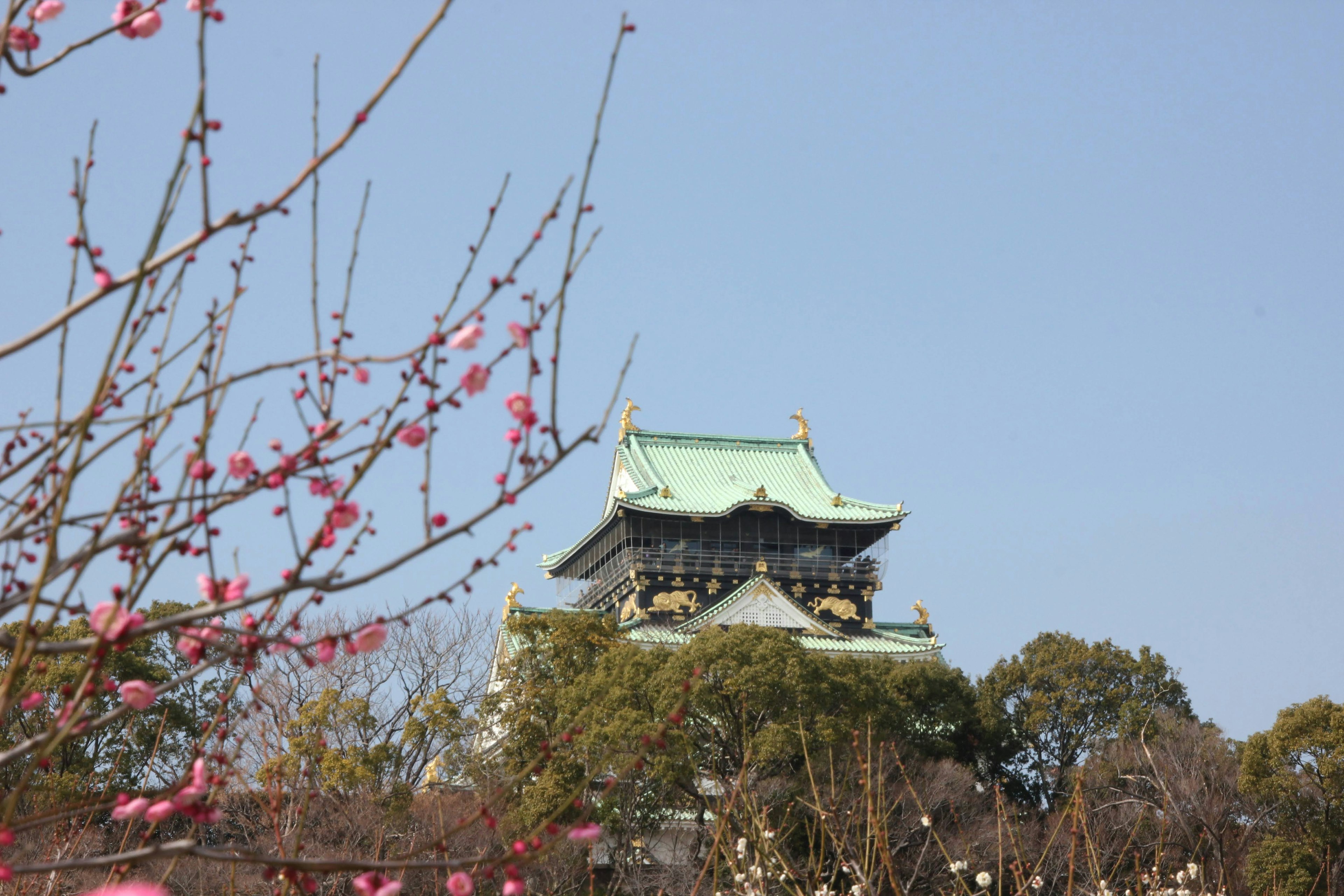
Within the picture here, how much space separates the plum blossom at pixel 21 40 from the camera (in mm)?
3266

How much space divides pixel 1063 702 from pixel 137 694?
2571 cm

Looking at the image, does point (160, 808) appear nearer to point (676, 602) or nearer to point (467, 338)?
point (467, 338)

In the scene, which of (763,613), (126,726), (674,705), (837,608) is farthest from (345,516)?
(837,608)

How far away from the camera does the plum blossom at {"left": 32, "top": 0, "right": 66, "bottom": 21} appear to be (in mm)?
3365

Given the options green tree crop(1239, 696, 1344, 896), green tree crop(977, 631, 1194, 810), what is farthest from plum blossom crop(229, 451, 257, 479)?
green tree crop(977, 631, 1194, 810)

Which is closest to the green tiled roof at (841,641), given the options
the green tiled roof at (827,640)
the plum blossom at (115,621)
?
the green tiled roof at (827,640)

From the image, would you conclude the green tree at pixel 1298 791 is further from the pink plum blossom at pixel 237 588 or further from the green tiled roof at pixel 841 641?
the pink plum blossom at pixel 237 588

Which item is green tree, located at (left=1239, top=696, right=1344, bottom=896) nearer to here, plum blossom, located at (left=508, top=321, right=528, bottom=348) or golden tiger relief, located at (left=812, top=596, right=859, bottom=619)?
golden tiger relief, located at (left=812, top=596, right=859, bottom=619)

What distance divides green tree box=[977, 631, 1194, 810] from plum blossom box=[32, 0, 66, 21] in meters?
22.6

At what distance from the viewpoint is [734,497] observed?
3131cm

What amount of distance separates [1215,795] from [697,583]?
1175 cm

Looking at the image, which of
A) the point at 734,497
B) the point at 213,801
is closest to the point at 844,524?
the point at 734,497

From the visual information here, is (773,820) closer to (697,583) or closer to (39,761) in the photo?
(697,583)

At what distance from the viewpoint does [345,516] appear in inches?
114
